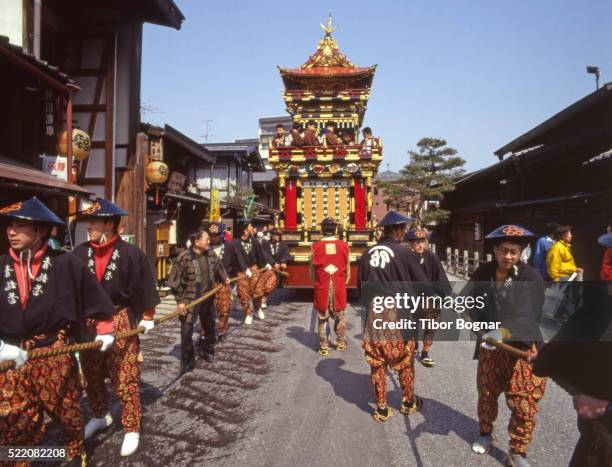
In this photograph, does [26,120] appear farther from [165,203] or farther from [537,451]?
[537,451]

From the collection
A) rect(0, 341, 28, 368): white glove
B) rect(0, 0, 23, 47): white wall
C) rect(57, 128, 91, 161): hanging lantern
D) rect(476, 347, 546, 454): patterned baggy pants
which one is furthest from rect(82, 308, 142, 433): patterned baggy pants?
rect(0, 0, 23, 47): white wall

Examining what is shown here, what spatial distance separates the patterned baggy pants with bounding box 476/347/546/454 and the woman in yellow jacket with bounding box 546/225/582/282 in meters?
4.89

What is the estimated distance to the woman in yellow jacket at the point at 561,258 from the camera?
7.30 meters

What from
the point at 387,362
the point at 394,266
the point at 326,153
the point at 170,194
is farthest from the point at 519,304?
the point at 170,194

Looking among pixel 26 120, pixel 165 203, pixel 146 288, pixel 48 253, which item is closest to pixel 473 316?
pixel 146 288

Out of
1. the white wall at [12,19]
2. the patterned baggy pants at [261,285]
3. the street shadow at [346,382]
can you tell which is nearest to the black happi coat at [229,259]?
the patterned baggy pants at [261,285]

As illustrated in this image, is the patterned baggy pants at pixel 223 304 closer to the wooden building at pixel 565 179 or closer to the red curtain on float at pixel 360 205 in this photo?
the red curtain on float at pixel 360 205

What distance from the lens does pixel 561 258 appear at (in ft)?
24.1

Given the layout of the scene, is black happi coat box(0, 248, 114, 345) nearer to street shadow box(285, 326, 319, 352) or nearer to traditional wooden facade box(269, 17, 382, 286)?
street shadow box(285, 326, 319, 352)

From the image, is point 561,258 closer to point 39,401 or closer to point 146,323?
point 146,323

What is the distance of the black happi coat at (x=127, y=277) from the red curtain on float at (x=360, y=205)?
946 cm

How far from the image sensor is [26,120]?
26.7 feet

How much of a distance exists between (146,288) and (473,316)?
3061mm

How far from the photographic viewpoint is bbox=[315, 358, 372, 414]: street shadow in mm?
4590
